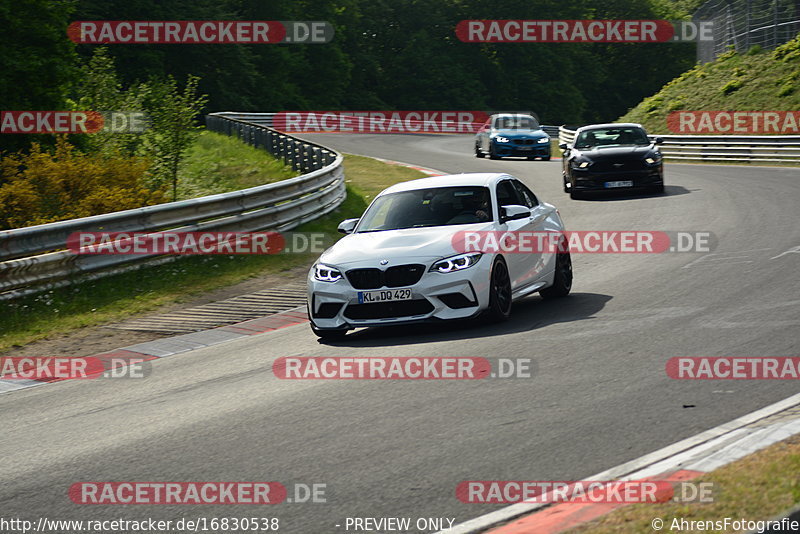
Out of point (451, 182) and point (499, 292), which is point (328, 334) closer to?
point (499, 292)

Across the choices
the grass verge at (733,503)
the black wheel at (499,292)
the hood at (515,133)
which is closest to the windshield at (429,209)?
the black wheel at (499,292)

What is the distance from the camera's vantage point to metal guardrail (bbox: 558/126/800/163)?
32.3m

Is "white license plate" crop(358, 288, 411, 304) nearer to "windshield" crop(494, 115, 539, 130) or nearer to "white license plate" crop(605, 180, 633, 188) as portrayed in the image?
"white license plate" crop(605, 180, 633, 188)

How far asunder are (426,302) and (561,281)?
264cm

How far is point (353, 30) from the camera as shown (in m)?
89.6

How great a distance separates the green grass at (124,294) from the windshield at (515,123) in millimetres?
18853

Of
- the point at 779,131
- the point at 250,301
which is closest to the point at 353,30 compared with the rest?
the point at 779,131

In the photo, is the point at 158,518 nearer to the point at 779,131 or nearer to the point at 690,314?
the point at 690,314

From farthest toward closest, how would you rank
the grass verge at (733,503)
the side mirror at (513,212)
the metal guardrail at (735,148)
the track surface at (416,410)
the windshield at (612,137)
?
the metal guardrail at (735,148), the windshield at (612,137), the side mirror at (513,212), the track surface at (416,410), the grass verge at (733,503)

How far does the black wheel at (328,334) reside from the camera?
1036 centimetres

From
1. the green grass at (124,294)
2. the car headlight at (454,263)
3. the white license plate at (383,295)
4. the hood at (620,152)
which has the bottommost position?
the green grass at (124,294)

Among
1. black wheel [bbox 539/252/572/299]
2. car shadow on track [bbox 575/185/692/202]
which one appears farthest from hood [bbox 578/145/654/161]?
black wheel [bbox 539/252/572/299]

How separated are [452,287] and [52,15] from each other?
18.3m

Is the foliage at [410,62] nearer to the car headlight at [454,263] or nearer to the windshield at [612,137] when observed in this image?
the windshield at [612,137]
